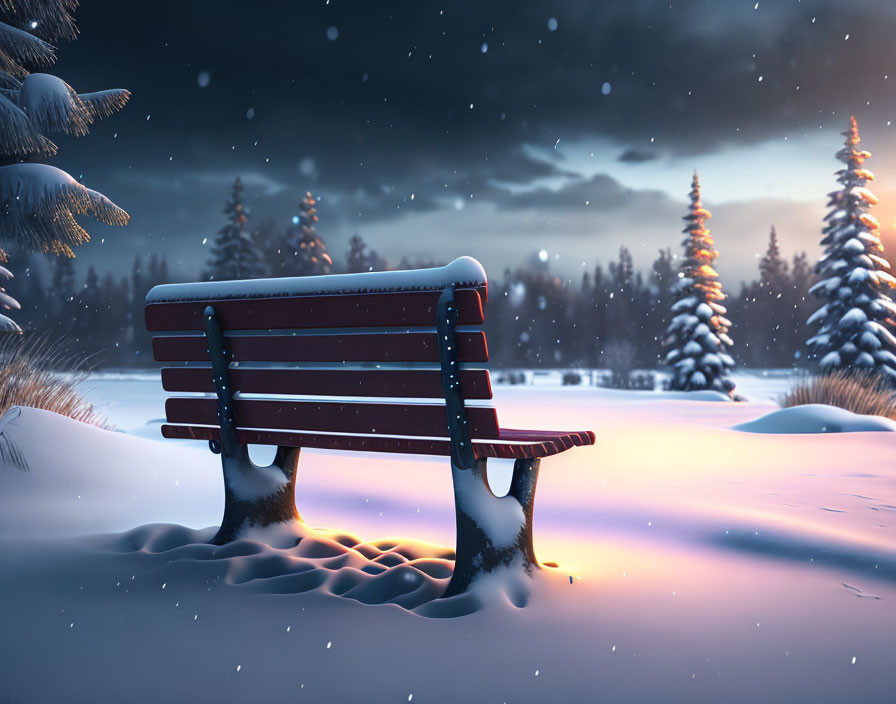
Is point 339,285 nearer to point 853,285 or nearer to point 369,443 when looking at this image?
point 369,443

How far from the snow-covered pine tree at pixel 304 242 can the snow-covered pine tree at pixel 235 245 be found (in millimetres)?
2105

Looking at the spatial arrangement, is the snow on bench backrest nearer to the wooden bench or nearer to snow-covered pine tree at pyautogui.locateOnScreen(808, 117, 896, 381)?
the wooden bench

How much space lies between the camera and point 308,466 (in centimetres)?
619

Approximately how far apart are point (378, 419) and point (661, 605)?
141cm

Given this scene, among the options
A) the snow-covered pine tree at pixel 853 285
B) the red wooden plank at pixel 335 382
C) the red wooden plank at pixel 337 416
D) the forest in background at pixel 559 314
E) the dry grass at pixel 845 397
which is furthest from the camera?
the forest in background at pixel 559 314

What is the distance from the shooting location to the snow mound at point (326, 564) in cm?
272

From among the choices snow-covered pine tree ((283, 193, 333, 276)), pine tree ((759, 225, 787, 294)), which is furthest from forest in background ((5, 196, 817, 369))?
snow-covered pine tree ((283, 193, 333, 276))

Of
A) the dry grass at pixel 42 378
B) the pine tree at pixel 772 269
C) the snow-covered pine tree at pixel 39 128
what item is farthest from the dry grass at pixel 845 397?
the pine tree at pixel 772 269

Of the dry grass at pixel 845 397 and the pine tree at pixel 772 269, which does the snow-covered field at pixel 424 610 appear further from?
the pine tree at pixel 772 269

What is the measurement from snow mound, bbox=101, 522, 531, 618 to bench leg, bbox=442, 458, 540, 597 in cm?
6

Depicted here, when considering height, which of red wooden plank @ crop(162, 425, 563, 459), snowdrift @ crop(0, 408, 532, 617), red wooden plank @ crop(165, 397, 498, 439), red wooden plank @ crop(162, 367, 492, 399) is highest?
red wooden plank @ crop(162, 367, 492, 399)

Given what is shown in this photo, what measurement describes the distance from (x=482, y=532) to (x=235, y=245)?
98.7 feet

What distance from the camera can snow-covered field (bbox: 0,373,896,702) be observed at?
2.12 meters

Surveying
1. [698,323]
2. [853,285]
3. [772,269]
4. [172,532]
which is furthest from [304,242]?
[772,269]
